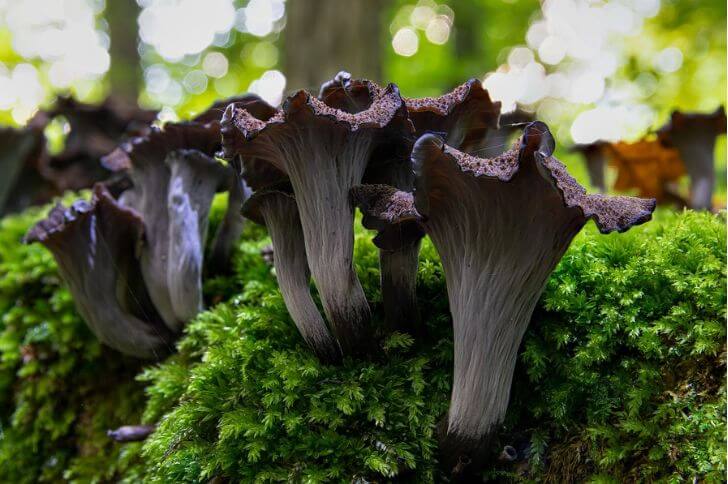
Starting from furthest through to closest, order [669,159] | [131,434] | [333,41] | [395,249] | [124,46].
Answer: [124,46]
[333,41]
[669,159]
[131,434]
[395,249]

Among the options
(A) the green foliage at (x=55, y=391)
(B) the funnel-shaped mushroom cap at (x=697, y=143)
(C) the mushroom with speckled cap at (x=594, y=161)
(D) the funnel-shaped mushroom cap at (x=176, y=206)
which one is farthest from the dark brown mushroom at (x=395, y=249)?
(C) the mushroom with speckled cap at (x=594, y=161)

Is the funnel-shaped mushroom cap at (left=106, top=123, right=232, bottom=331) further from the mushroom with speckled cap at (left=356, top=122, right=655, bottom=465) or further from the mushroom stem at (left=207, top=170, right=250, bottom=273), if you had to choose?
the mushroom with speckled cap at (left=356, top=122, right=655, bottom=465)

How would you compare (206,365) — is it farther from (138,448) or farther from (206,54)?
(206,54)

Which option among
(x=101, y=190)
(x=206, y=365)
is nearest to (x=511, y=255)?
(x=206, y=365)

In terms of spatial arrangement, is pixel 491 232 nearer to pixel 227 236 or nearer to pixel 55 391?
pixel 227 236

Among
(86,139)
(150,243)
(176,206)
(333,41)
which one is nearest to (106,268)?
(150,243)

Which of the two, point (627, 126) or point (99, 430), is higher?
point (627, 126)
